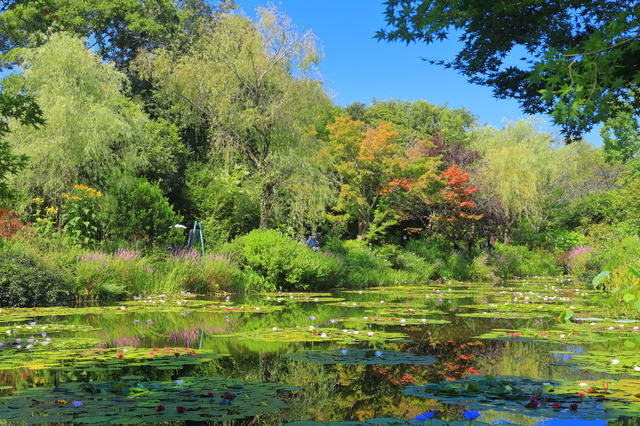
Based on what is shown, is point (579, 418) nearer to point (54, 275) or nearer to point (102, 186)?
point (54, 275)

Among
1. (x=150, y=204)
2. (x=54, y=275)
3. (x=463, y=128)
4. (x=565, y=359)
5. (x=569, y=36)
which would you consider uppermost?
Answer: (x=463, y=128)

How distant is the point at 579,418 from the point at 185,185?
20.2 meters

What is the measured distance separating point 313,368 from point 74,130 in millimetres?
13487

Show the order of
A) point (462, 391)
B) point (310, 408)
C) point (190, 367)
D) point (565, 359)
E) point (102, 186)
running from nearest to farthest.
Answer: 1. point (310, 408)
2. point (462, 391)
3. point (190, 367)
4. point (565, 359)
5. point (102, 186)

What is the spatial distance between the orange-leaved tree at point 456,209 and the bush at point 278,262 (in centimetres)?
864

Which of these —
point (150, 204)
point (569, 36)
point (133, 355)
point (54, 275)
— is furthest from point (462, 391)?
point (150, 204)

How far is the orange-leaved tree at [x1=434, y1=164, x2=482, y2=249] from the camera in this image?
2369 cm

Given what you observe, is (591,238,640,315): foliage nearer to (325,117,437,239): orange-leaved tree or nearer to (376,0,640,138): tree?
(376,0,640,138): tree

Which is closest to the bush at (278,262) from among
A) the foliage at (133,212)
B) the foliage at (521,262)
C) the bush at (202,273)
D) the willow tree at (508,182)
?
the bush at (202,273)

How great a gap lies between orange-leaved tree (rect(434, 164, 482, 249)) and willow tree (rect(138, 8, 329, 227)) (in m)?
7.67

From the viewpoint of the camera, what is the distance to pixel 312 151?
755 inches

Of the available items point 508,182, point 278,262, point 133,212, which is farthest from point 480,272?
point 133,212

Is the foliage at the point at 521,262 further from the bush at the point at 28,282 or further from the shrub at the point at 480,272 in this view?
the bush at the point at 28,282

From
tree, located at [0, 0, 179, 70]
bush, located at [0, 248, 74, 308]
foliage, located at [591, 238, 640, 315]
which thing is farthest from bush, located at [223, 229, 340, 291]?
tree, located at [0, 0, 179, 70]
